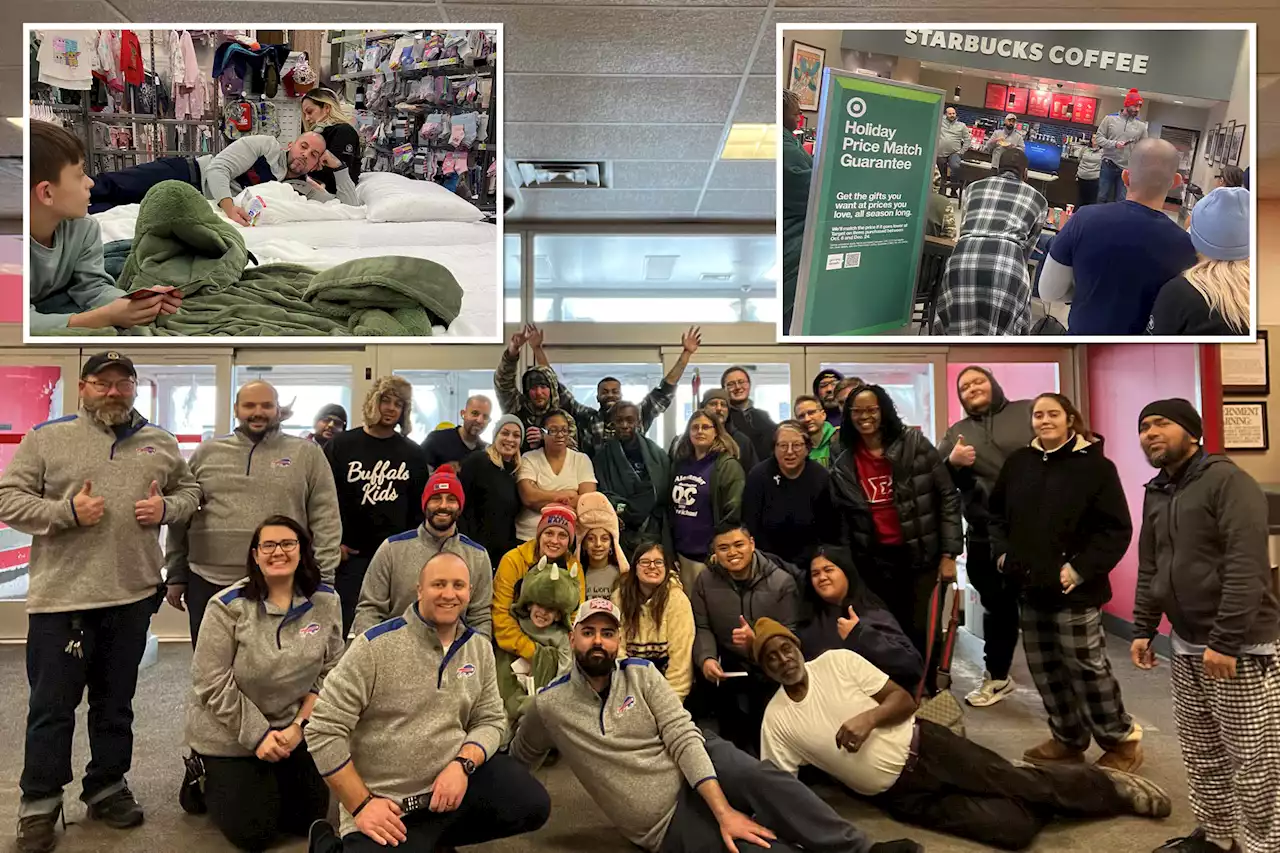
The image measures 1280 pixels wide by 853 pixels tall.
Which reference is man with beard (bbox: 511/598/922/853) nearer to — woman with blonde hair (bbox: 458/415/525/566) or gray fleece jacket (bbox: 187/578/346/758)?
gray fleece jacket (bbox: 187/578/346/758)

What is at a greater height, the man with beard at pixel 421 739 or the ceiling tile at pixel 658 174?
the ceiling tile at pixel 658 174

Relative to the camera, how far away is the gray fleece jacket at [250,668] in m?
2.58

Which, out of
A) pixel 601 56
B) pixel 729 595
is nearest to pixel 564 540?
pixel 729 595

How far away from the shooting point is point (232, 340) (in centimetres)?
231

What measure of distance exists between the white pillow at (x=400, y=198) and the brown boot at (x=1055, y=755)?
2704mm

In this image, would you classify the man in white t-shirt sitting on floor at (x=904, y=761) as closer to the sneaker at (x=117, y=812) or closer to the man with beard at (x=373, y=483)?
the man with beard at (x=373, y=483)

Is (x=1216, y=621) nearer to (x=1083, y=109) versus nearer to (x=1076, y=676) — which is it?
(x=1076, y=676)

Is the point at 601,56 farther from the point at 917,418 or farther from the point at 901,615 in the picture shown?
the point at 917,418

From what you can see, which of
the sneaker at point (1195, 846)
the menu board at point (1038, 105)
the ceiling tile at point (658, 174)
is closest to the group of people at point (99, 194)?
the menu board at point (1038, 105)

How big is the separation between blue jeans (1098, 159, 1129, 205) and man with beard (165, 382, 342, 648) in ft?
8.20

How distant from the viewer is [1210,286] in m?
2.43

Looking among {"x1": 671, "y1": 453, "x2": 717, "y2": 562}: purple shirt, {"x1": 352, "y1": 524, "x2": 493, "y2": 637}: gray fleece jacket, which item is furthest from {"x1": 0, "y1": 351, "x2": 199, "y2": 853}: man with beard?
{"x1": 671, "y1": 453, "x2": 717, "y2": 562}: purple shirt

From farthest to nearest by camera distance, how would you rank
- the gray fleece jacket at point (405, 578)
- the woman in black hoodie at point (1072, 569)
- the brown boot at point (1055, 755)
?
the brown boot at point (1055, 755), the woman in black hoodie at point (1072, 569), the gray fleece jacket at point (405, 578)

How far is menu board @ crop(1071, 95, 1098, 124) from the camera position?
7.91ft
